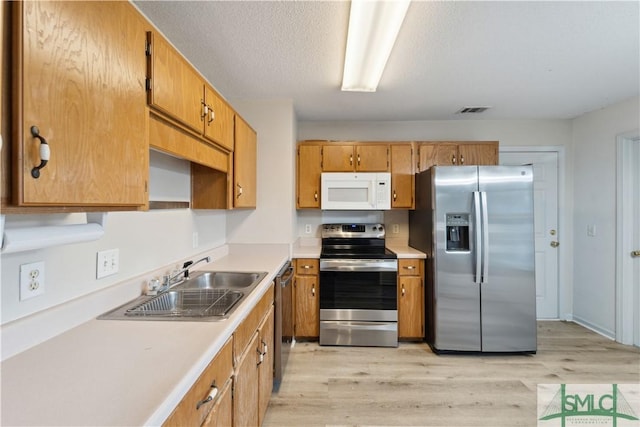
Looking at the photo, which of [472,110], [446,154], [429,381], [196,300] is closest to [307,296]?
[429,381]

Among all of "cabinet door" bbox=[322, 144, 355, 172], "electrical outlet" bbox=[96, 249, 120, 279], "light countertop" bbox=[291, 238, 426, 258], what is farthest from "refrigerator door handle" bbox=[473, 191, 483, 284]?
"electrical outlet" bbox=[96, 249, 120, 279]

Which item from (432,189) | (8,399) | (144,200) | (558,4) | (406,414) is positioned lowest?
(406,414)

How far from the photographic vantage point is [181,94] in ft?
4.40

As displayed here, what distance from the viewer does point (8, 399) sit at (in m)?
0.69

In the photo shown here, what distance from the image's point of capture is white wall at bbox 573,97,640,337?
2.96 metres

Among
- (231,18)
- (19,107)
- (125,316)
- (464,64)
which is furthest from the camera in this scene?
(464,64)

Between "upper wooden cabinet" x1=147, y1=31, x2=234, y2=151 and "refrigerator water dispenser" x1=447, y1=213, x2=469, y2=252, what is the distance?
2.08 metres

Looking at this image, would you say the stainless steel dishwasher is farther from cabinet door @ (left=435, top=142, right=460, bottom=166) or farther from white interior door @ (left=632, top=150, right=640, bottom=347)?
white interior door @ (left=632, top=150, right=640, bottom=347)

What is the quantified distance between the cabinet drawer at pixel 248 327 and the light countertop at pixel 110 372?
0.11 meters

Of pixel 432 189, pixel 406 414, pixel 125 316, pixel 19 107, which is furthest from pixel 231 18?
pixel 406 414

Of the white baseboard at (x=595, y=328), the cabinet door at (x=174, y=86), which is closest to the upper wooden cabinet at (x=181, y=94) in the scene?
the cabinet door at (x=174, y=86)

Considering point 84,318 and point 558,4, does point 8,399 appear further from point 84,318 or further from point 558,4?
point 558,4

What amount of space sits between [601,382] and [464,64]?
8.73 ft

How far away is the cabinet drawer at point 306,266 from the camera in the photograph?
2.87 meters
